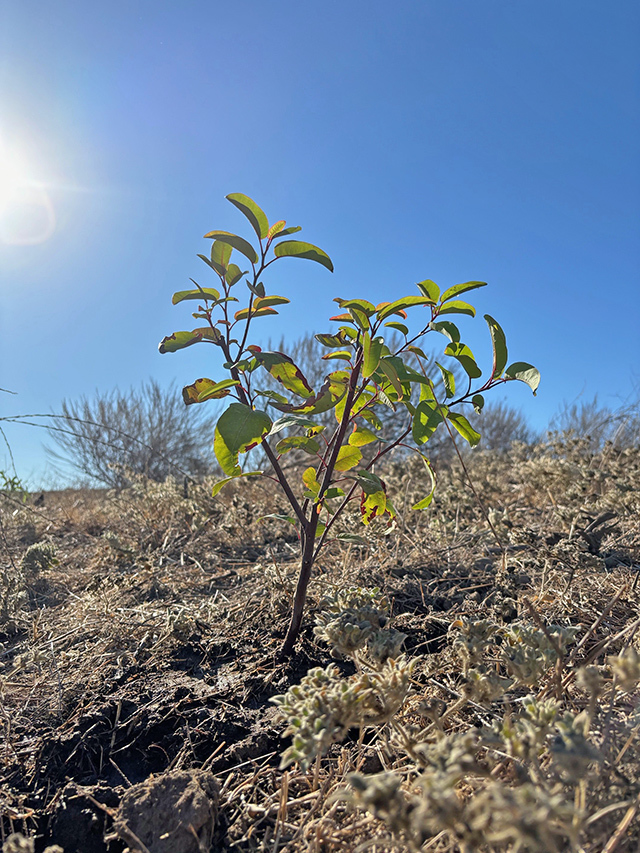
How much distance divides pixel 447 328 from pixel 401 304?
166mm

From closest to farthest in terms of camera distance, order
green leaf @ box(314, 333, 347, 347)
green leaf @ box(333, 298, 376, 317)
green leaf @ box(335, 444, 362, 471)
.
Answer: green leaf @ box(333, 298, 376, 317)
green leaf @ box(314, 333, 347, 347)
green leaf @ box(335, 444, 362, 471)

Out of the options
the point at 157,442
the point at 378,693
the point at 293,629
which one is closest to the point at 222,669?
the point at 293,629

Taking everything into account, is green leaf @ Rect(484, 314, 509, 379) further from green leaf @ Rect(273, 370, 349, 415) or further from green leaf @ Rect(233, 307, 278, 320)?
green leaf @ Rect(233, 307, 278, 320)

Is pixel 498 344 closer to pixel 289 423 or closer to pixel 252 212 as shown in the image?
pixel 289 423

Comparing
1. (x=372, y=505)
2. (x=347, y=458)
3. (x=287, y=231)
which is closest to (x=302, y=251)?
(x=287, y=231)

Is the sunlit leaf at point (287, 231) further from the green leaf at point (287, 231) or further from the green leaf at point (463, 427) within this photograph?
the green leaf at point (463, 427)

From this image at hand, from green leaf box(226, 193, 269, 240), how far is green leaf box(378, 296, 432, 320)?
498 millimetres

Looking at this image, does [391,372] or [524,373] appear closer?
[391,372]

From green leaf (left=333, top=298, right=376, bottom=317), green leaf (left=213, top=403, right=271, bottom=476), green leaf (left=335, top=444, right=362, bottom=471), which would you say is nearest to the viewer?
green leaf (left=213, top=403, right=271, bottom=476)

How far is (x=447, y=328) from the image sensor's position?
1.46 metres

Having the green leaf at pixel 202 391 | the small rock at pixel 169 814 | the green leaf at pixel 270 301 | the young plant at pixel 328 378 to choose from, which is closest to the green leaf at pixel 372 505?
the young plant at pixel 328 378

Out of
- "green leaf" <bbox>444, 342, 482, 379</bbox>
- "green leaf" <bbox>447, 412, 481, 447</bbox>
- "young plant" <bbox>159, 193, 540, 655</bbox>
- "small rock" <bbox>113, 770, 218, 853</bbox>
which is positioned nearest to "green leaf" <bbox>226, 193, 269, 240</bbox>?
"young plant" <bbox>159, 193, 540, 655</bbox>

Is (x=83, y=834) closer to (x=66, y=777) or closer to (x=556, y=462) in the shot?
(x=66, y=777)

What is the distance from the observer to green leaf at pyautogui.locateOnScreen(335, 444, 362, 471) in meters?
1.74
